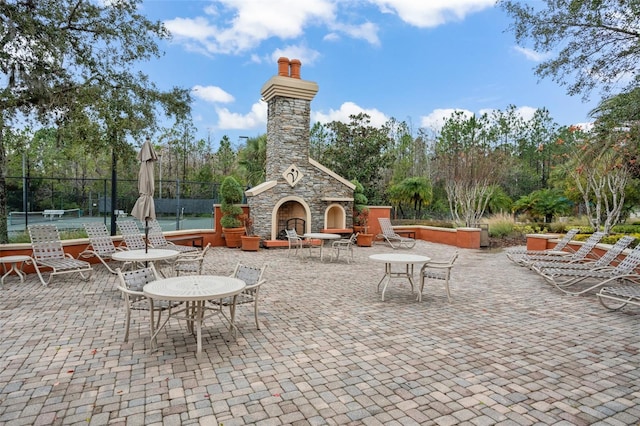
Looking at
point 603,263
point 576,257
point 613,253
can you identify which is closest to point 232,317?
point 603,263

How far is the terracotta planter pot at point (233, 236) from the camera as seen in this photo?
1212cm

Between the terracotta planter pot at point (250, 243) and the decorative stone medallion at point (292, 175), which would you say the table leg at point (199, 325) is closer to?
the terracotta planter pot at point (250, 243)

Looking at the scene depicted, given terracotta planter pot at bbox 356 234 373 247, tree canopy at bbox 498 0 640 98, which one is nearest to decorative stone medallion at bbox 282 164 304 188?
terracotta planter pot at bbox 356 234 373 247

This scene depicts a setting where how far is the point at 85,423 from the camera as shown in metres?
2.57

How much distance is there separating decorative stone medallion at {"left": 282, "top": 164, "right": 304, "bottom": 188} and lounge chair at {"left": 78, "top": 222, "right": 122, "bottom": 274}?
5.75 m

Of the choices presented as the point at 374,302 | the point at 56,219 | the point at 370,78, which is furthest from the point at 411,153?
the point at 374,302

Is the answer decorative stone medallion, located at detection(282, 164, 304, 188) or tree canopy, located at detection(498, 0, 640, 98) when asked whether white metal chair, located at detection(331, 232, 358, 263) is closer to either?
decorative stone medallion, located at detection(282, 164, 304, 188)

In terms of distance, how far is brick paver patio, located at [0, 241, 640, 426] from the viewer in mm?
2764

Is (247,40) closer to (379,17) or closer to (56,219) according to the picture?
(379,17)

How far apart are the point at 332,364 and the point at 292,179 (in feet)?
31.4

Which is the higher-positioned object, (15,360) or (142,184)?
(142,184)

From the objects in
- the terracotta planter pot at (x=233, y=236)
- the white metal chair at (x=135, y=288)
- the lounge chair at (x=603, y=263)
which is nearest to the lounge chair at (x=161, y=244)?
the terracotta planter pot at (x=233, y=236)

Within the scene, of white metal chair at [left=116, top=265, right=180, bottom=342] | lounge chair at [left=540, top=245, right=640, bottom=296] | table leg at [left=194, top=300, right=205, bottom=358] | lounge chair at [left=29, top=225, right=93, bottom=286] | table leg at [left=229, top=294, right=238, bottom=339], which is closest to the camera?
table leg at [left=194, top=300, right=205, bottom=358]

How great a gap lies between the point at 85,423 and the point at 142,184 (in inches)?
185
